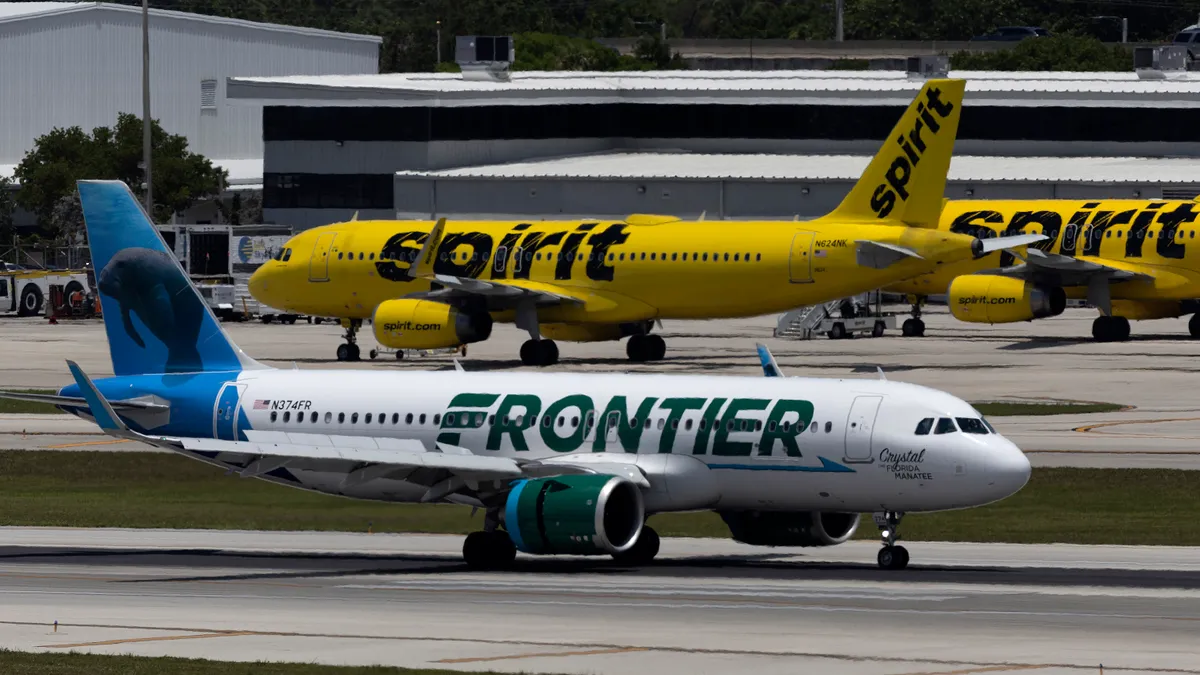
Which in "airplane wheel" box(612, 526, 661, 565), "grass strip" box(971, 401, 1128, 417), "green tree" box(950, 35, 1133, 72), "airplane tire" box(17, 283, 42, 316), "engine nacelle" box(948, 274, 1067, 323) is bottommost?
"airplane tire" box(17, 283, 42, 316)

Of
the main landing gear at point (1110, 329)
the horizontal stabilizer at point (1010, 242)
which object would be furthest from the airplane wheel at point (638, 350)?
the main landing gear at point (1110, 329)

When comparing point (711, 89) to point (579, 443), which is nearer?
point (579, 443)

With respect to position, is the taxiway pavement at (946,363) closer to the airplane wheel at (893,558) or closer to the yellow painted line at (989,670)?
the airplane wheel at (893,558)

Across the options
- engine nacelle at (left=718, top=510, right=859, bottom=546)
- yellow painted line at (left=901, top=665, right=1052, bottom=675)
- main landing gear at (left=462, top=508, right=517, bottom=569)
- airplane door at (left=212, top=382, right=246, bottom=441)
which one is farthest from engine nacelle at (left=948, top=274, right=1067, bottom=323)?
yellow painted line at (left=901, top=665, right=1052, bottom=675)

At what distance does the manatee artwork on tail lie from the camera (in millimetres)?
43250

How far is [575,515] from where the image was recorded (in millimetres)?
36500

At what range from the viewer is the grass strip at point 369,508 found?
40344mm

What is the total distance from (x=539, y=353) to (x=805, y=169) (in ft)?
156

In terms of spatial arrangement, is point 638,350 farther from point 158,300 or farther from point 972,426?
point 972,426

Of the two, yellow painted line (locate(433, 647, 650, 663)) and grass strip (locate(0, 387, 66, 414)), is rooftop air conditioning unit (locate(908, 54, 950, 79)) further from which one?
yellow painted line (locate(433, 647, 650, 663))

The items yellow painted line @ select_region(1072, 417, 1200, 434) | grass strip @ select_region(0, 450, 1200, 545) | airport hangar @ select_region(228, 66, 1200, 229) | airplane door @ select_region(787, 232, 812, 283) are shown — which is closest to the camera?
grass strip @ select_region(0, 450, 1200, 545)

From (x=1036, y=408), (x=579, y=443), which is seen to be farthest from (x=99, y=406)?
(x=1036, y=408)

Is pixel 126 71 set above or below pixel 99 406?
above

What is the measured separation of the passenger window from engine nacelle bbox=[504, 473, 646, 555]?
529 cm
